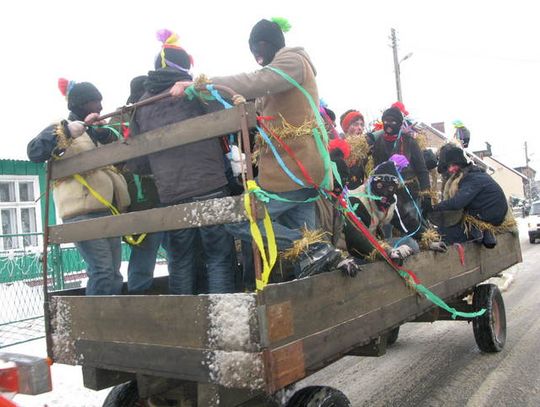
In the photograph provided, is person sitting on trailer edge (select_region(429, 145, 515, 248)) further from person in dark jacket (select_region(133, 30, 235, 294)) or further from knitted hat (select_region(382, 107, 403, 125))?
person in dark jacket (select_region(133, 30, 235, 294))

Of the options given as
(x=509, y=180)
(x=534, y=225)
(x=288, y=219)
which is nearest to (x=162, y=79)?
(x=288, y=219)

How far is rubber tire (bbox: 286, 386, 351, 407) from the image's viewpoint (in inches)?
97.5

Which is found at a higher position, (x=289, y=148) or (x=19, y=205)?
(x=19, y=205)

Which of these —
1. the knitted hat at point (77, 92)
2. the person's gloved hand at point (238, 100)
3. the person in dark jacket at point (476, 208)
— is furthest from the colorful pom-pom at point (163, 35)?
the person in dark jacket at point (476, 208)

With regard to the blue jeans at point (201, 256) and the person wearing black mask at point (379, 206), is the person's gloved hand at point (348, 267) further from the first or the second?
the person wearing black mask at point (379, 206)

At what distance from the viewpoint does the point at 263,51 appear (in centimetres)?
307

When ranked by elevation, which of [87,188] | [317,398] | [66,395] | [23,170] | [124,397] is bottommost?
[66,395]

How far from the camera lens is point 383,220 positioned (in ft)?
13.4

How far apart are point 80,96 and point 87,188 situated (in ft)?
2.32

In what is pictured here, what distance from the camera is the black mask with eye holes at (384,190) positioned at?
4023 millimetres

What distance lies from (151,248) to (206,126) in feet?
4.56

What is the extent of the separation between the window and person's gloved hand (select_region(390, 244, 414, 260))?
11300mm

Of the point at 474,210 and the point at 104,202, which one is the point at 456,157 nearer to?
the point at 474,210

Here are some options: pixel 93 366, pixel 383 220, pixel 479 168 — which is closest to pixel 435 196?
pixel 479 168
